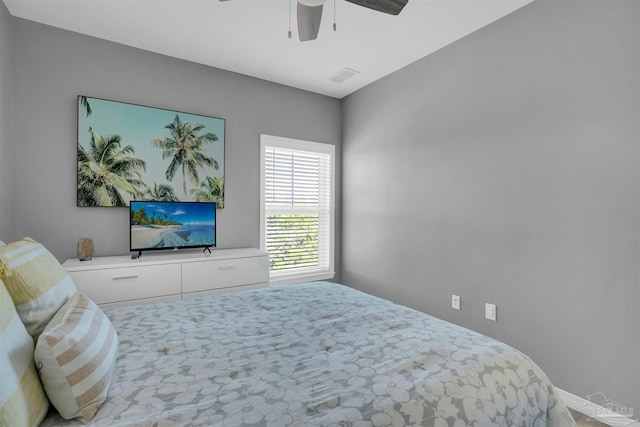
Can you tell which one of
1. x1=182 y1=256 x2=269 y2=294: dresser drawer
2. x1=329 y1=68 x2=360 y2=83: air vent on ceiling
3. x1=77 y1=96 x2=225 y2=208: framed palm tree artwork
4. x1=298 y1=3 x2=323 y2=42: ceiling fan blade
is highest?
x1=329 y1=68 x2=360 y2=83: air vent on ceiling

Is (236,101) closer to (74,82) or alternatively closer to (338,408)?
(74,82)

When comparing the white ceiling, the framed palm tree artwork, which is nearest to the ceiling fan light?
the white ceiling

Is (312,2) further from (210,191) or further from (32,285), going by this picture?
(210,191)

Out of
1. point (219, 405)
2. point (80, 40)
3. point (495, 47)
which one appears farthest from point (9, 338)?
point (495, 47)

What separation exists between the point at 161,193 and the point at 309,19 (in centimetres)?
196

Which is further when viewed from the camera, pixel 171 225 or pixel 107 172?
pixel 171 225

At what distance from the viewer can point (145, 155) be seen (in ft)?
9.16

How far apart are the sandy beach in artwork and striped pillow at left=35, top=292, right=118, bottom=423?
5.87 feet

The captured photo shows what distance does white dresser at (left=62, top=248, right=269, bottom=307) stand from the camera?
228 centimetres

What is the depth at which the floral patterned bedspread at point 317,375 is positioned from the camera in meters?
0.90

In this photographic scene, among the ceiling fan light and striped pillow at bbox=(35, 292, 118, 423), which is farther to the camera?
the ceiling fan light

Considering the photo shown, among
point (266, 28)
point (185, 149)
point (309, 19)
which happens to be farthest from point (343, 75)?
point (185, 149)

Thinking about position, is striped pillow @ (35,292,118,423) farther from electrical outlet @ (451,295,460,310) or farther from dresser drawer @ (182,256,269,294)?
electrical outlet @ (451,295,460,310)

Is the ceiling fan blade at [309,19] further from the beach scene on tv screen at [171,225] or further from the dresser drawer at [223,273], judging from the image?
the dresser drawer at [223,273]
